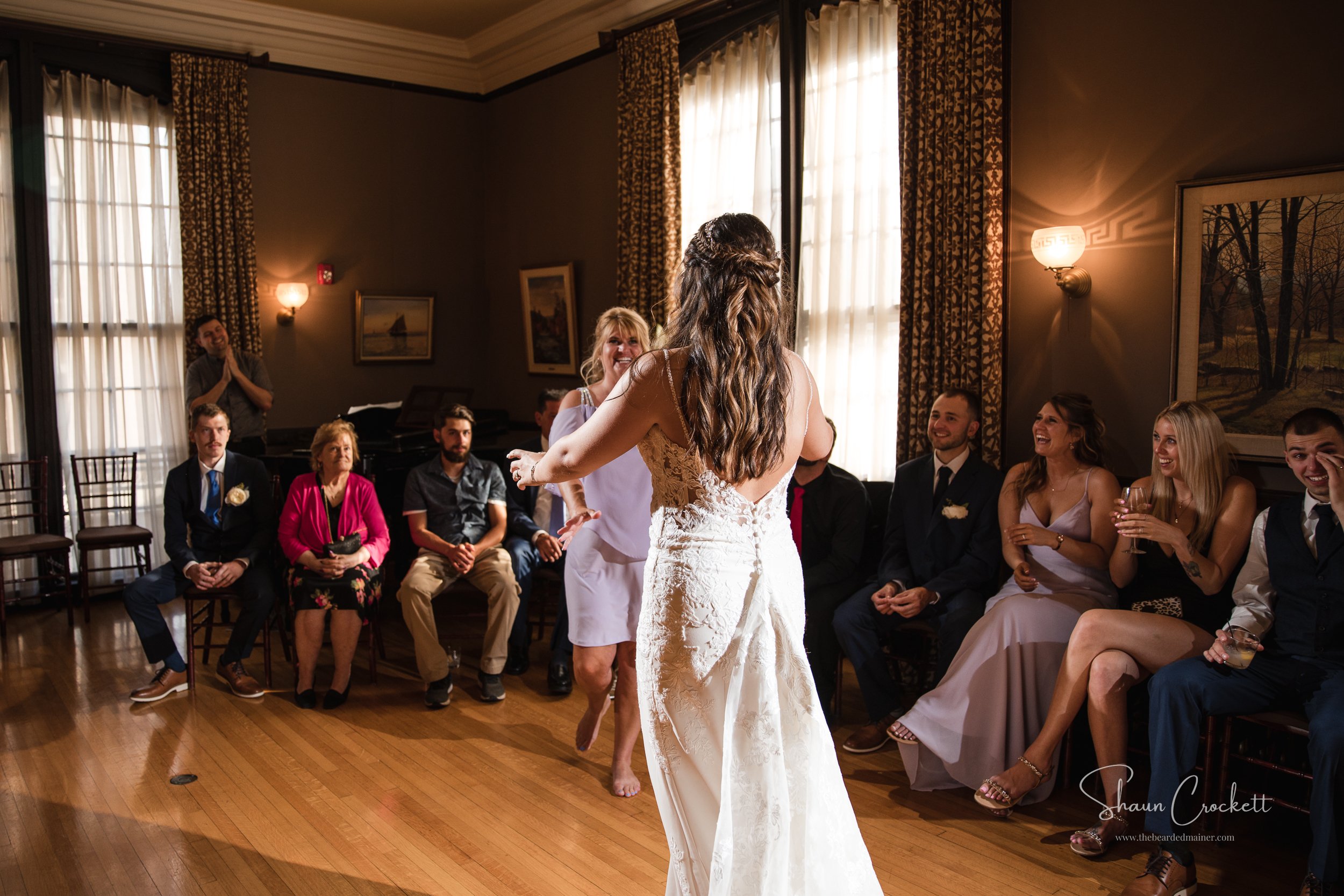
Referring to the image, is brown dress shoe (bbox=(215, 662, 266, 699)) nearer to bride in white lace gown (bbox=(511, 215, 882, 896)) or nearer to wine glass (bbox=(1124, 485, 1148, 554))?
bride in white lace gown (bbox=(511, 215, 882, 896))

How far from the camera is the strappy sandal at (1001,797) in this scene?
368cm

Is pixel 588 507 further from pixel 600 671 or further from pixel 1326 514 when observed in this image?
pixel 1326 514

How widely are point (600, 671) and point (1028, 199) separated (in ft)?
10.0

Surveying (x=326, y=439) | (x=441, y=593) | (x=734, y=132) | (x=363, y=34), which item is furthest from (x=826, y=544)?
(x=363, y=34)

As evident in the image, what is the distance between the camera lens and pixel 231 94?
7.66 meters

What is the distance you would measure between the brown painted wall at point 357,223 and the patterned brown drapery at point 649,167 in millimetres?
2318

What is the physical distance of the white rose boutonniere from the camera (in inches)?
179

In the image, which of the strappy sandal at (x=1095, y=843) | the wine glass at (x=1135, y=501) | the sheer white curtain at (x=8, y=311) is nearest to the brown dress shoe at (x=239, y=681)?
the sheer white curtain at (x=8, y=311)

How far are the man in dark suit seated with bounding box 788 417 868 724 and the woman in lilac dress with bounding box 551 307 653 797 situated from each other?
1183 millimetres

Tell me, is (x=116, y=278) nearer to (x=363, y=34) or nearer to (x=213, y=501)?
(x=363, y=34)

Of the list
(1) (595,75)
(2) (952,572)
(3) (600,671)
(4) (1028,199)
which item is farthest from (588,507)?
(1) (595,75)

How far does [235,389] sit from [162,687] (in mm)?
2753

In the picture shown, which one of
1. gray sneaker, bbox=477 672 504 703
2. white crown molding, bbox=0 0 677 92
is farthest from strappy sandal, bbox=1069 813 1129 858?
white crown molding, bbox=0 0 677 92

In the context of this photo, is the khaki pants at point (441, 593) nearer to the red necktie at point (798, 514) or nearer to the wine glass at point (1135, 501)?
the red necktie at point (798, 514)
